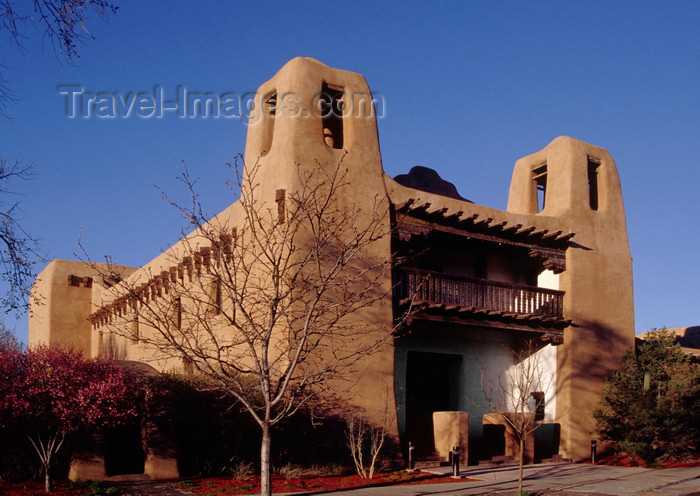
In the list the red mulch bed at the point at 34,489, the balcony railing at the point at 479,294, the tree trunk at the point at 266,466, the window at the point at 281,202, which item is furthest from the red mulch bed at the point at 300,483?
the window at the point at 281,202

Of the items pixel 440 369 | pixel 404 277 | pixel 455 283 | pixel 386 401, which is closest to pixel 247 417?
pixel 386 401

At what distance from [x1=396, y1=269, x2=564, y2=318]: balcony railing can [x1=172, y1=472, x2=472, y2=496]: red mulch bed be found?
4554 mm

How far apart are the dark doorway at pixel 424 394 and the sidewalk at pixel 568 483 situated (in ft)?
14.8

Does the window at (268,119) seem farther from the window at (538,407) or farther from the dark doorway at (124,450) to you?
the window at (538,407)

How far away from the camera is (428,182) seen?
26.7 meters

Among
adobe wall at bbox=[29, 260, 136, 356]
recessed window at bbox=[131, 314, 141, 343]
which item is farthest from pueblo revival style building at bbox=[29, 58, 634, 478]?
adobe wall at bbox=[29, 260, 136, 356]

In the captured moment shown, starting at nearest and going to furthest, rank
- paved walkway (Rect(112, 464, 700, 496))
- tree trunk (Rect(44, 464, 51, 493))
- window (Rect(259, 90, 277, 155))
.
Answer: tree trunk (Rect(44, 464, 51, 493)) → paved walkway (Rect(112, 464, 700, 496)) → window (Rect(259, 90, 277, 155))

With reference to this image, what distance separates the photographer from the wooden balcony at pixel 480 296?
60.6 ft

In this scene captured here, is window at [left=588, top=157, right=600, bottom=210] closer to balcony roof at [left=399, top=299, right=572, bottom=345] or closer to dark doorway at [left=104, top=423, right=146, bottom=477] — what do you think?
balcony roof at [left=399, top=299, right=572, bottom=345]

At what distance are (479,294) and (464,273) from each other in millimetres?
2000

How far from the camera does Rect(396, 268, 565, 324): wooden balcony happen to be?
18.5 m

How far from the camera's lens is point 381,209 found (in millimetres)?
17812

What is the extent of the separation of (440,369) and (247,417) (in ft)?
33.2

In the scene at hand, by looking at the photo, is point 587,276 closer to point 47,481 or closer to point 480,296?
point 480,296
